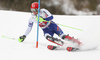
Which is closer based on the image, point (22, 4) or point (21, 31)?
point (21, 31)

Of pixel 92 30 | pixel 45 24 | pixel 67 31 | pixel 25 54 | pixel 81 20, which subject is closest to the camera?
pixel 25 54

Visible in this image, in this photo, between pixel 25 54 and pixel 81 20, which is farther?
pixel 81 20

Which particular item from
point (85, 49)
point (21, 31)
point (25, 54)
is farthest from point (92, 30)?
point (21, 31)

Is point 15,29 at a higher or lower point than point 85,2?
lower

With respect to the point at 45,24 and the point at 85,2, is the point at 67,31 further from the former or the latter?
the point at 85,2

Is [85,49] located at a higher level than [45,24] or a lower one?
lower

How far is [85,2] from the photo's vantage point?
1002 cm

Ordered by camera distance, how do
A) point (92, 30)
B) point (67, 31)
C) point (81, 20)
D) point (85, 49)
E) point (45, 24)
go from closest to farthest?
point (85, 49) → point (45, 24) → point (92, 30) → point (67, 31) → point (81, 20)

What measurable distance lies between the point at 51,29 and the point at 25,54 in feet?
2.42

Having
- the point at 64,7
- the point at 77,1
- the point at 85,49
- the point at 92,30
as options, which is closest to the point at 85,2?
the point at 77,1

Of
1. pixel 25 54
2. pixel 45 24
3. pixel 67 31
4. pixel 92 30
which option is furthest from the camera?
pixel 67 31

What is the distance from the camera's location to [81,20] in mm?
4715

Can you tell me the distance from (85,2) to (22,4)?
3.57 m

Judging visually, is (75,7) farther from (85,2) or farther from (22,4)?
(22,4)
